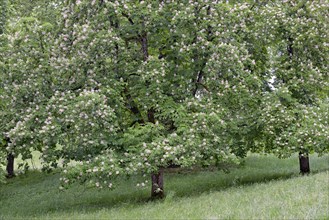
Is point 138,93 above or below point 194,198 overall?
above

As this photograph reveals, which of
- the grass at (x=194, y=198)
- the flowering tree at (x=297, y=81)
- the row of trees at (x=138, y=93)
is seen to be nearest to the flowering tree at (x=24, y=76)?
the row of trees at (x=138, y=93)

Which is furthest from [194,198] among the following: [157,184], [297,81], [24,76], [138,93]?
[24,76]

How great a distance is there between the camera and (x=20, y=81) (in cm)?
1462

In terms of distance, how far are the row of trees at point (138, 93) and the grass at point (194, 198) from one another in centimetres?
116

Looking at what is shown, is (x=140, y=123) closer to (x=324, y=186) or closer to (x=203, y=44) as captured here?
(x=203, y=44)

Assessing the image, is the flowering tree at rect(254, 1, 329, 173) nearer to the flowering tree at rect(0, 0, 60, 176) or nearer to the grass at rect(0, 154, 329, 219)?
the grass at rect(0, 154, 329, 219)

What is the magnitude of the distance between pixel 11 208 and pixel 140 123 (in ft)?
20.5

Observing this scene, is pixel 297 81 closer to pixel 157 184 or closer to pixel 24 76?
pixel 157 184

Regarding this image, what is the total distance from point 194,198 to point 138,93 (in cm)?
389

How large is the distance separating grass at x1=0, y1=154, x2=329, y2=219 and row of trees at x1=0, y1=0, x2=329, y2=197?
116cm

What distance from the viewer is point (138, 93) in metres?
14.8

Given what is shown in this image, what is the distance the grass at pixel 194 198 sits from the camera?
9.59 meters

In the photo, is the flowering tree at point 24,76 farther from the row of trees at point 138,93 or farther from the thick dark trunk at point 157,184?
the thick dark trunk at point 157,184

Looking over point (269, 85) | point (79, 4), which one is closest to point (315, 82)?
point (269, 85)
